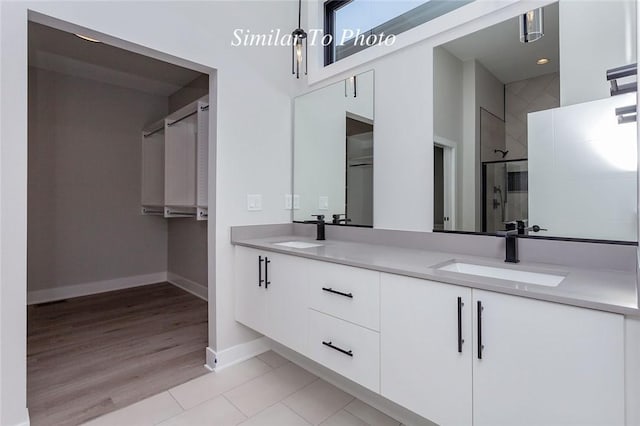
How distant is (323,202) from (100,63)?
2.89 m

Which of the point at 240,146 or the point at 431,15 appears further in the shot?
the point at 240,146

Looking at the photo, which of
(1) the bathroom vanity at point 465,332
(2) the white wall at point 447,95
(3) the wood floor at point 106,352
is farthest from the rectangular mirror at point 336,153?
(3) the wood floor at point 106,352

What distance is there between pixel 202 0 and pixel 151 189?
2665 millimetres

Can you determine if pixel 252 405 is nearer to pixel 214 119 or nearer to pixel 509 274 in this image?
pixel 509 274

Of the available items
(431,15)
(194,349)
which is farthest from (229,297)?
(431,15)

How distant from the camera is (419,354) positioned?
1.27 meters

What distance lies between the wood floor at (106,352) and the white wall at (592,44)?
101 inches

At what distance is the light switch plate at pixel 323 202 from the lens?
2.49 m

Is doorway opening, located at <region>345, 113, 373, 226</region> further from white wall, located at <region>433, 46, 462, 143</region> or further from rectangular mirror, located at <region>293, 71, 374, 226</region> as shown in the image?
white wall, located at <region>433, 46, 462, 143</region>

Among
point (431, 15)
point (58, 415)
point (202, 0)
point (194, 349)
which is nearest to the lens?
point (58, 415)

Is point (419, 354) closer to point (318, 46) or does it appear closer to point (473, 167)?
point (473, 167)

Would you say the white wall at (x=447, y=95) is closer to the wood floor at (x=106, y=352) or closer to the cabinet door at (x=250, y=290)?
the cabinet door at (x=250, y=290)

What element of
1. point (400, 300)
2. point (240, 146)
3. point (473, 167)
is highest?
point (240, 146)

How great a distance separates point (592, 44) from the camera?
137 cm
